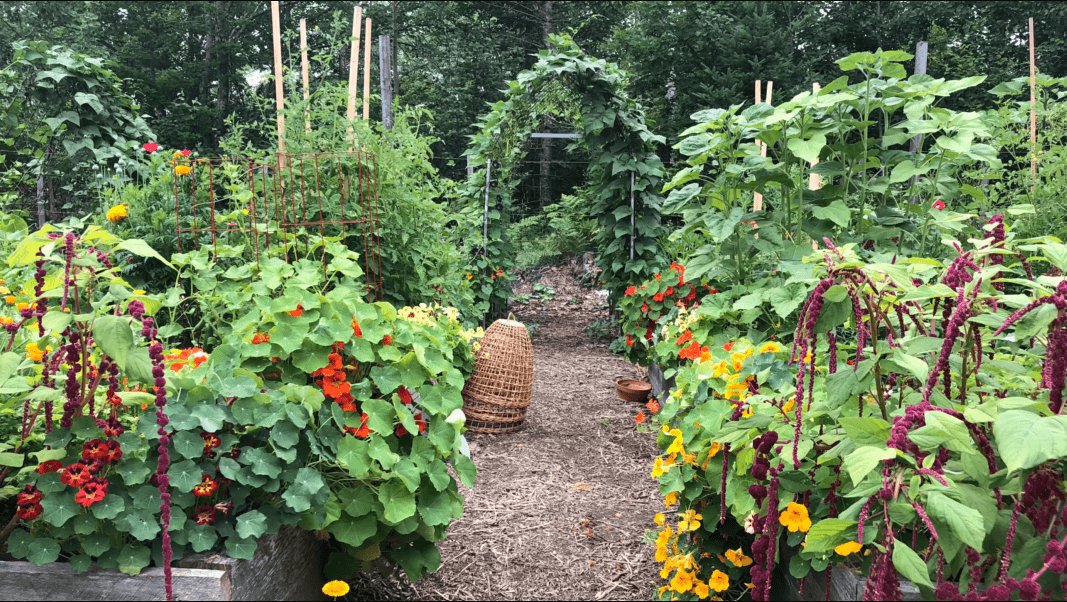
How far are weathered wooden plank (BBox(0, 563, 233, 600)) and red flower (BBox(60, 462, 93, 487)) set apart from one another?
7.2 inches

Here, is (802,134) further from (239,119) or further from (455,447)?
(239,119)

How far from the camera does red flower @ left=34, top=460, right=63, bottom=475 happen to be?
135 cm

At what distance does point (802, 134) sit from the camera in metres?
2.59

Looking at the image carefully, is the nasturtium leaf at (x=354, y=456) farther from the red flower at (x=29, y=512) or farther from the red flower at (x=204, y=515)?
the red flower at (x=29, y=512)

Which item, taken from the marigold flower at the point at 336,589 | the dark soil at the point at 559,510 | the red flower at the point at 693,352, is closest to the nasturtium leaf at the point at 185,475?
the marigold flower at the point at 336,589

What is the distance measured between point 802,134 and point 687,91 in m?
7.88

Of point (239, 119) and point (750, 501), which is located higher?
point (239, 119)

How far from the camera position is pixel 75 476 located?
1.33 m

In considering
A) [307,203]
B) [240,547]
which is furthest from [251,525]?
[307,203]

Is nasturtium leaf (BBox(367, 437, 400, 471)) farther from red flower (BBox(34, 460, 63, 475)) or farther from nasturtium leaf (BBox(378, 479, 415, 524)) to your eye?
red flower (BBox(34, 460, 63, 475))

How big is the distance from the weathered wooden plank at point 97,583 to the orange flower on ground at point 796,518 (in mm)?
1180

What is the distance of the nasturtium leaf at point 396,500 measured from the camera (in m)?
1.68

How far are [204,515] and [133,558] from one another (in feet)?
0.49

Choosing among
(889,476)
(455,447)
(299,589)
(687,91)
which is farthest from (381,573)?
(687,91)
